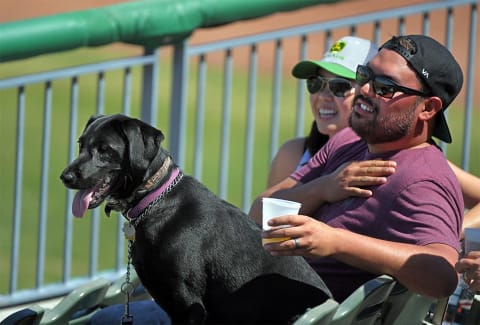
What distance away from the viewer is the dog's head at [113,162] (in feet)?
11.5

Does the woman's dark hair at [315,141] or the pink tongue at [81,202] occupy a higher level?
the pink tongue at [81,202]

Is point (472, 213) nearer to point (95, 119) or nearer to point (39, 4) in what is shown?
point (95, 119)

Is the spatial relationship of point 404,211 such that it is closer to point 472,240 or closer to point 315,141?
point 472,240

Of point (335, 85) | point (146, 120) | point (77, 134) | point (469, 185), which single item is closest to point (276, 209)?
point (469, 185)

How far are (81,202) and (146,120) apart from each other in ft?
6.95

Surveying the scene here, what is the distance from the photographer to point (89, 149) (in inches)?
139

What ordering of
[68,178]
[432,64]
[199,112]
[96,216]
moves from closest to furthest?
[68,178] < [432,64] < [96,216] < [199,112]

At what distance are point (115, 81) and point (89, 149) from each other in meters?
11.1

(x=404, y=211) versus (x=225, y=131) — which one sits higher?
(x=404, y=211)

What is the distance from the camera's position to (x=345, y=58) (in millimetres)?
4539

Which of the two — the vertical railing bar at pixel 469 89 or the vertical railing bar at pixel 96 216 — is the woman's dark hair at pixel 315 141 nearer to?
the vertical railing bar at pixel 96 216

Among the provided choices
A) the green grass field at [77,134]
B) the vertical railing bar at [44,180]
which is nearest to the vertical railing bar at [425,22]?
the green grass field at [77,134]

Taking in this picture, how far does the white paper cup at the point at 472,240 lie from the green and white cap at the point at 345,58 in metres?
1.16

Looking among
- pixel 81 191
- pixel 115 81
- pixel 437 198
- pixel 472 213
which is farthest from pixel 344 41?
pixel 115 81
